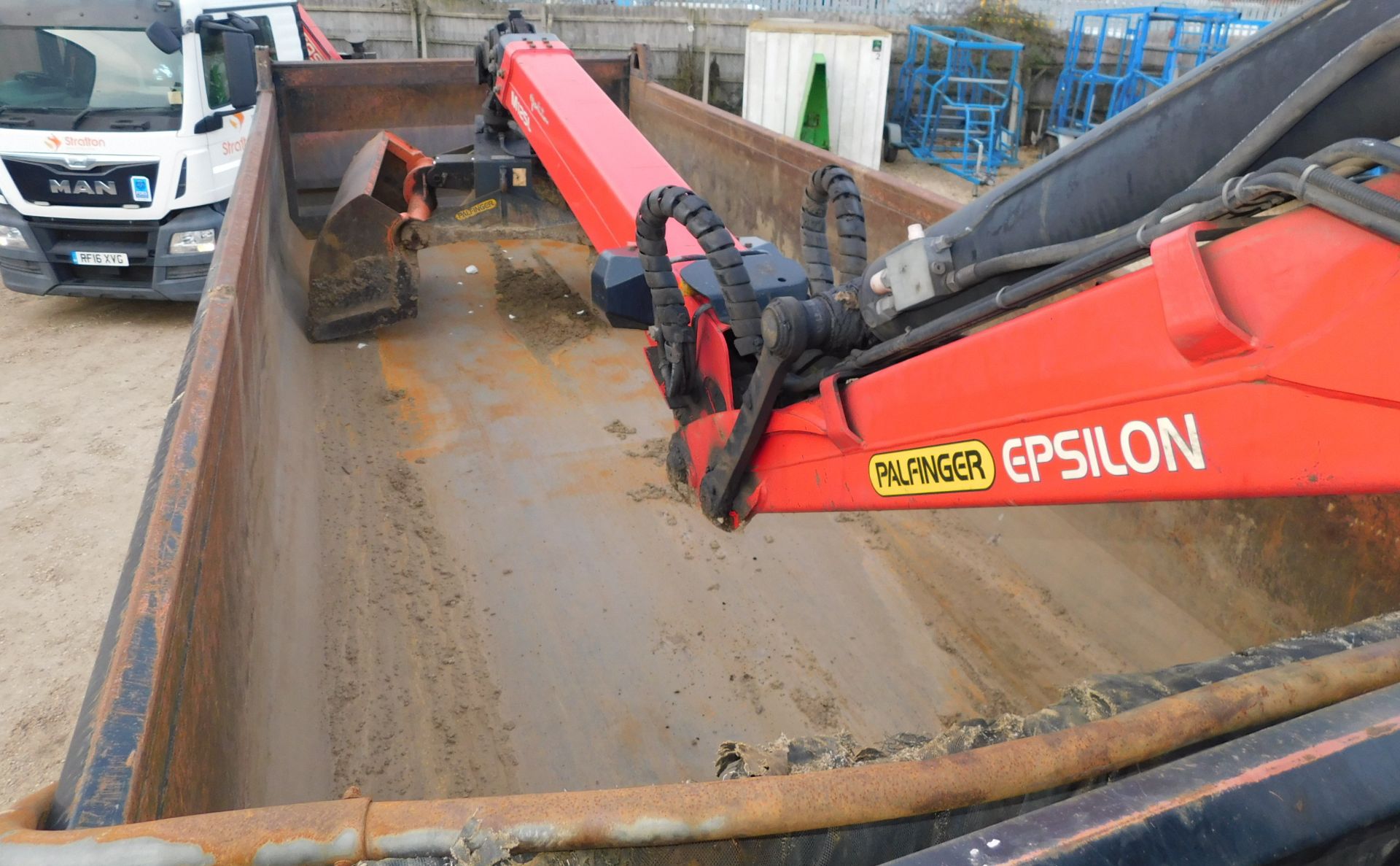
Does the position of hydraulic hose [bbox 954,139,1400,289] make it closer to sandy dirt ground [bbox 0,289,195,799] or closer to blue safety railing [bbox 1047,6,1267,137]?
sandy dirt ground [bbox 0,289,195,799]

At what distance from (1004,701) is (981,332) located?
1539mm

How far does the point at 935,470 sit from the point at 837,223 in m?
0.80

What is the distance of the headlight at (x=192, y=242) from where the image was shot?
602cm

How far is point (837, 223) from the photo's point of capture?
2.41 metres

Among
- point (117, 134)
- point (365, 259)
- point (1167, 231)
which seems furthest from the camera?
point (117, 134)

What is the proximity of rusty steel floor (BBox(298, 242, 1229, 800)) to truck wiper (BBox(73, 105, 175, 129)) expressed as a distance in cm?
277

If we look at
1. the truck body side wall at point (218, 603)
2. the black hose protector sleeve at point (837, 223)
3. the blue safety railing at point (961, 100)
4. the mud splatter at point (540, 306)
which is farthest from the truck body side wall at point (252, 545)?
the blue safety railing at point (961, 100)

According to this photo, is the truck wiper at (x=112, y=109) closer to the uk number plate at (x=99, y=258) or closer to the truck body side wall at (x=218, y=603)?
the uk number plate at (x=99, y=258)

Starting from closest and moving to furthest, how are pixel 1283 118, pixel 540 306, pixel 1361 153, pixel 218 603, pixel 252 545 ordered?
pixel 1361 153 < pixel 1283 118 < pixel 218 603 < pixel 252 545 < pixel 540 306

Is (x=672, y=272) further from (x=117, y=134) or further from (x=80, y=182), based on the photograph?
(x=80, y=182)

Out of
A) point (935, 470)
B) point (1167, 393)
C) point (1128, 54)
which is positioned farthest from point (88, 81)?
point (1128, 54)

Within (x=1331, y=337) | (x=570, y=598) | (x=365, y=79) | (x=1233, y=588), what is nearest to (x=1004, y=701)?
(x=1233, y=588)

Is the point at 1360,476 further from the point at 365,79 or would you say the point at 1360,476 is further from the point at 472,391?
the point at 365,79

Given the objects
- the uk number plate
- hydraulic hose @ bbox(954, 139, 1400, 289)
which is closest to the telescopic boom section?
hydraulic hose @ bbox(954, 139, 1400, 289)
